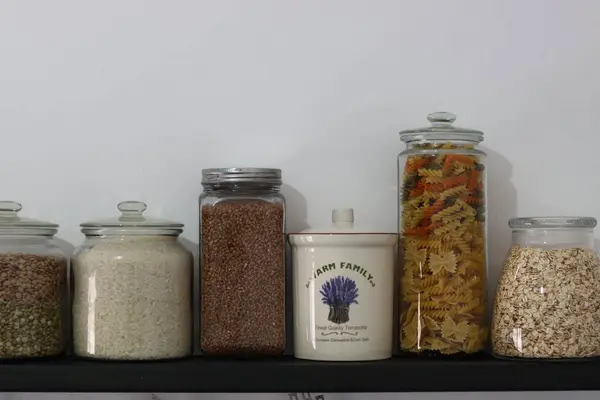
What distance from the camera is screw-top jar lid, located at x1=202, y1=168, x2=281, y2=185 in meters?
1.11

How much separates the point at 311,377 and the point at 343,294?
11cm

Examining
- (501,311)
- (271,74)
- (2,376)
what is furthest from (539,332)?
(2,376)

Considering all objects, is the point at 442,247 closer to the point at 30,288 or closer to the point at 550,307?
the point at 550,307

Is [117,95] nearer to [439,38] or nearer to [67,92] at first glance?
[67,92]

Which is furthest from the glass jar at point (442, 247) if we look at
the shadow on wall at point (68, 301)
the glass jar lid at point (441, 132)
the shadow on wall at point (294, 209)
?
the shadow on wall at point (68, 301)

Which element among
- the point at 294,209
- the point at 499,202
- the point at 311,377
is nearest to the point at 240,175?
the point at 294,209

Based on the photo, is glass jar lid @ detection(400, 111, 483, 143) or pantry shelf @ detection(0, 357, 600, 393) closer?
pantry shelf @ detection(0, 357, 600, 393)

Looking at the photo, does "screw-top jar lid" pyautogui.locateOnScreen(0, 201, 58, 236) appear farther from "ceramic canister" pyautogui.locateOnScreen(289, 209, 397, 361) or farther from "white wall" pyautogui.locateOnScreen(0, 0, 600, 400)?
"ceramic canister" pyautogui.locateOnScreen(289, 209, 397, 361)

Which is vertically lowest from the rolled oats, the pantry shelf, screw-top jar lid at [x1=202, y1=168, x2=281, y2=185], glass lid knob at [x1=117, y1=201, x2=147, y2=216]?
the pantry shelf

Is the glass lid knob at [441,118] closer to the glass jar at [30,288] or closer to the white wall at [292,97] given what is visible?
the white wall at [292,97]

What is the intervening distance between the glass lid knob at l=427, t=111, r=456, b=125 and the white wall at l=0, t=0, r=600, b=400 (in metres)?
0.07

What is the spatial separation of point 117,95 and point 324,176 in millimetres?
310

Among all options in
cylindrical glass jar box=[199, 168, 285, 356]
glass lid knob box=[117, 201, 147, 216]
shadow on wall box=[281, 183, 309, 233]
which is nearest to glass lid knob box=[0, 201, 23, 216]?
glass lid knob box=[117, 201, 147, 216]

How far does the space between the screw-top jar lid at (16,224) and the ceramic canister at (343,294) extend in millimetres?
327
